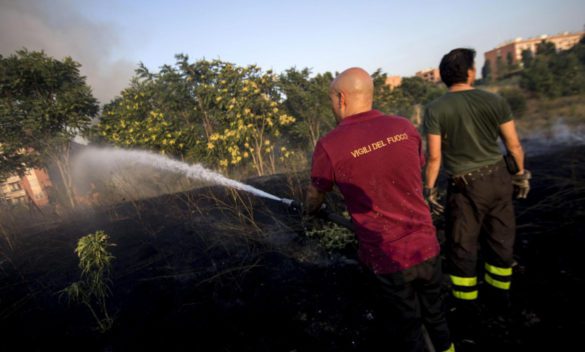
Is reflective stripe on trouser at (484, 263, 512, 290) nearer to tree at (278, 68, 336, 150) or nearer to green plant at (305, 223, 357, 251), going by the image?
green plant at (305, 223, 357, 251)

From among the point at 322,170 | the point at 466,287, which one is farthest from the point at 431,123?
the point at 466,287

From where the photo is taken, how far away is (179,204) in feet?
24.1

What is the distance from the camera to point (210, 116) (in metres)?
11.7

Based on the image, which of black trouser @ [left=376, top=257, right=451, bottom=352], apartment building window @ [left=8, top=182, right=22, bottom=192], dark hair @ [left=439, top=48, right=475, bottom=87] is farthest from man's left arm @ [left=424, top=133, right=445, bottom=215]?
apartment building window @ [left=8, top=182, right=22, bottom=192]

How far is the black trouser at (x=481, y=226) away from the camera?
7.34ft

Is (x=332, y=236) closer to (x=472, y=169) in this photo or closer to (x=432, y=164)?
(x=432, y=164)

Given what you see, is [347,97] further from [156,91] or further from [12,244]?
[156,91]

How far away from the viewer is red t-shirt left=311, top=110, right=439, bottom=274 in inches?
58.3

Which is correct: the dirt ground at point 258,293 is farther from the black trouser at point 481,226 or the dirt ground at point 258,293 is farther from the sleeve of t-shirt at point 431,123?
the sleeve of t-shirt at point 431,123

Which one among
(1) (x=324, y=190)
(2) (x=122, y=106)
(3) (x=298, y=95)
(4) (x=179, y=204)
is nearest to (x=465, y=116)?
(1) (x=324, y=190)

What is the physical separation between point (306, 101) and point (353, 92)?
12528mm

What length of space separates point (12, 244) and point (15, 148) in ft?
29.1

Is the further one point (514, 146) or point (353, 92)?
point (514, 146)

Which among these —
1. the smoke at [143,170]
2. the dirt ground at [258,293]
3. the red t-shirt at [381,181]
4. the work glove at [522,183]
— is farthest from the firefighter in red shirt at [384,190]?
the smoke at [143,170]
